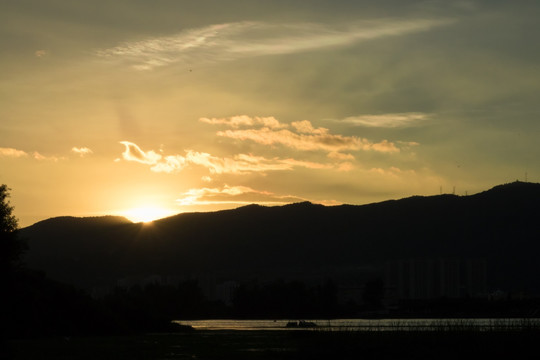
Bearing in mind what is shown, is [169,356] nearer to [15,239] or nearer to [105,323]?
[15,239]

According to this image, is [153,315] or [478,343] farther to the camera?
[153,315]

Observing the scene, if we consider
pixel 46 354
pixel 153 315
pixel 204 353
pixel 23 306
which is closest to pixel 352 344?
pixel 204 353

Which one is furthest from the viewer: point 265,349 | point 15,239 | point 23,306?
point 23,306

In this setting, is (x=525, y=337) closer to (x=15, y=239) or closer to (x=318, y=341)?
(x=318, y=341)

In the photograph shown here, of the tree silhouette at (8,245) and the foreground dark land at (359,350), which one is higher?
the tree silhouette at (8,245)

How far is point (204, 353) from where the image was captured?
69625mm

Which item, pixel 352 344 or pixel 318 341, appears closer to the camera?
pixel 352 344

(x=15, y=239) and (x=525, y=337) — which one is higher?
(x=15, y=239)

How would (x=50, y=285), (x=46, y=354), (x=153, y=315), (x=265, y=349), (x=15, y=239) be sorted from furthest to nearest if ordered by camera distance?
(x=153, y=315) → (x=50, y=285) → (x=265, y=349) → (x=46, y=354) → (x=15, y=239)

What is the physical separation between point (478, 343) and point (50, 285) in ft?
231

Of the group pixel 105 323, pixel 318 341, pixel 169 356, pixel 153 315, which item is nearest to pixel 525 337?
pixel 318 341

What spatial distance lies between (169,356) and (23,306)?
1602 inches

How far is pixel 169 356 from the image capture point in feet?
215

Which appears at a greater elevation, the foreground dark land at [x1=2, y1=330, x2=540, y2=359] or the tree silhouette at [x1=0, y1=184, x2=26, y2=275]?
the tree silhouette at [x1=0, y1=184, x2=26, y2=275]
